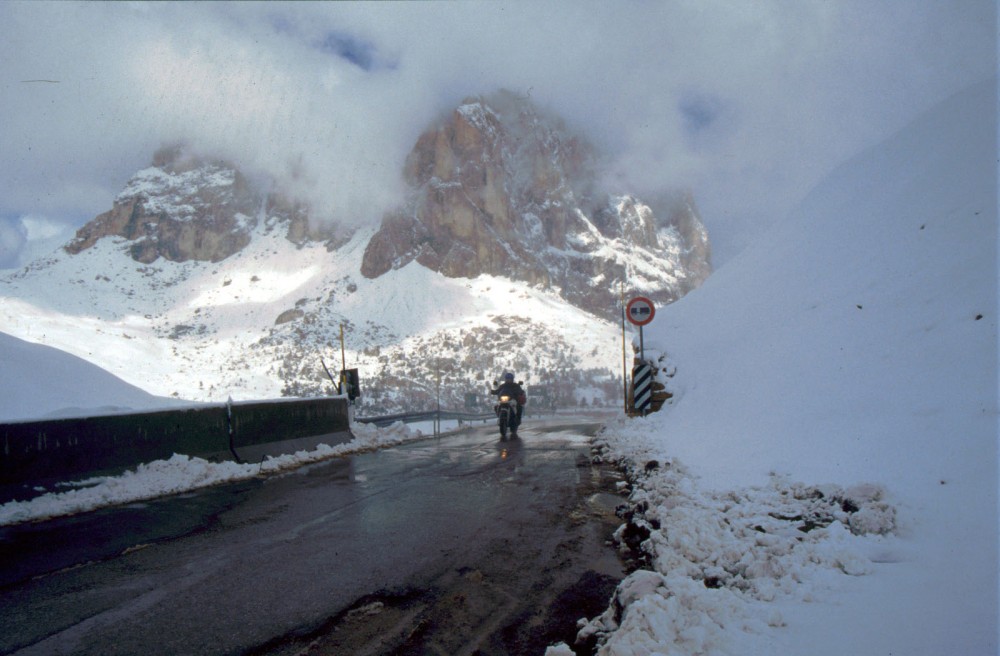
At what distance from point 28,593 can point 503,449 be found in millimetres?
9725

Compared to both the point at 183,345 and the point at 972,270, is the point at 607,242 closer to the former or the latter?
the point at 183,345

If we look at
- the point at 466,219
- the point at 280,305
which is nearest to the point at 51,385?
the point at 280,305

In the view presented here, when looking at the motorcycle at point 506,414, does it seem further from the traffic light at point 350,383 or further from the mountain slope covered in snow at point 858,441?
the mountain slope covered in snow at point 858,441

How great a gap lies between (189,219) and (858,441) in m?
199

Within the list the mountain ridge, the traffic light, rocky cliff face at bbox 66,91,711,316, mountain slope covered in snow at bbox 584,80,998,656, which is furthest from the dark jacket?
rocky cliff face at bbox 66,91,711,316

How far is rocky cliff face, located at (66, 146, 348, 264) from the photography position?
171m

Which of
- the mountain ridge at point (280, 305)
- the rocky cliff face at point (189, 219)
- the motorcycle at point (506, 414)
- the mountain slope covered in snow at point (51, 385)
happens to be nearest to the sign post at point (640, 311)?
the motorcycle at point (506, 414)

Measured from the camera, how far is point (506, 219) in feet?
527

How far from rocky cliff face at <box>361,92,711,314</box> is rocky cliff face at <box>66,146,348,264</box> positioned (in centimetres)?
2980

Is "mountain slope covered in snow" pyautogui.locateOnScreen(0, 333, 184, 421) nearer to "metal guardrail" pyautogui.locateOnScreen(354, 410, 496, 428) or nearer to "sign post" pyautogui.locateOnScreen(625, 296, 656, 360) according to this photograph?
"metal guardrail" pyautogui.locateOnScreen(354, 410, 496, 428)

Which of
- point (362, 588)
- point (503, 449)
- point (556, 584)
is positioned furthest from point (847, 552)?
point (503, 449)

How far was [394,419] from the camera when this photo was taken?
746 inches

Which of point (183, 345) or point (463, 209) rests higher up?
point (463, 209)

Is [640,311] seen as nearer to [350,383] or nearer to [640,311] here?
[640,311]
